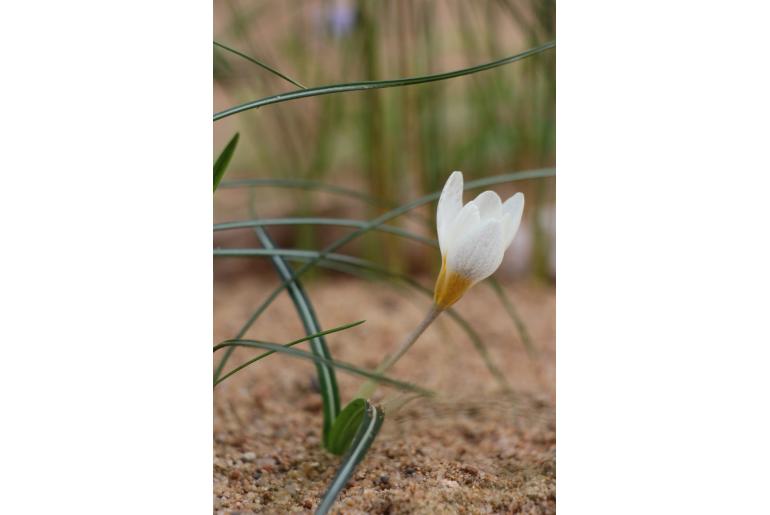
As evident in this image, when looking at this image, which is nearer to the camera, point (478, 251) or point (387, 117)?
point (478, 251)

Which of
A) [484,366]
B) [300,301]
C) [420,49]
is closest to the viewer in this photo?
[300,301]

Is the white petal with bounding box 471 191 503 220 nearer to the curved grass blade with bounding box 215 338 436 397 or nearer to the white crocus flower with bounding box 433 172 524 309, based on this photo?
the white crocus flower with bounding box 433 172 524 309

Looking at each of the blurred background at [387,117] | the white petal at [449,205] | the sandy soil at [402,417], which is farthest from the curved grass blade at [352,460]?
the blurred background at [387,117]

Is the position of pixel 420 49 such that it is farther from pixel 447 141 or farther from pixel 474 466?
pixel 474 466

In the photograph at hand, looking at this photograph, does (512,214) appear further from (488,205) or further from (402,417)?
(402,417)

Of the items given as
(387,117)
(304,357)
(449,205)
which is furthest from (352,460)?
(387,117)

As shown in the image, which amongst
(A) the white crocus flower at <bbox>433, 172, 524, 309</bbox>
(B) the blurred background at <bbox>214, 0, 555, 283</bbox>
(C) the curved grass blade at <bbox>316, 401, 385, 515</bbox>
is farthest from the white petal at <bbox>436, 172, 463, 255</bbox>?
(B) the blurred background at <bbox>214, 0, 555, 283</bbox>
